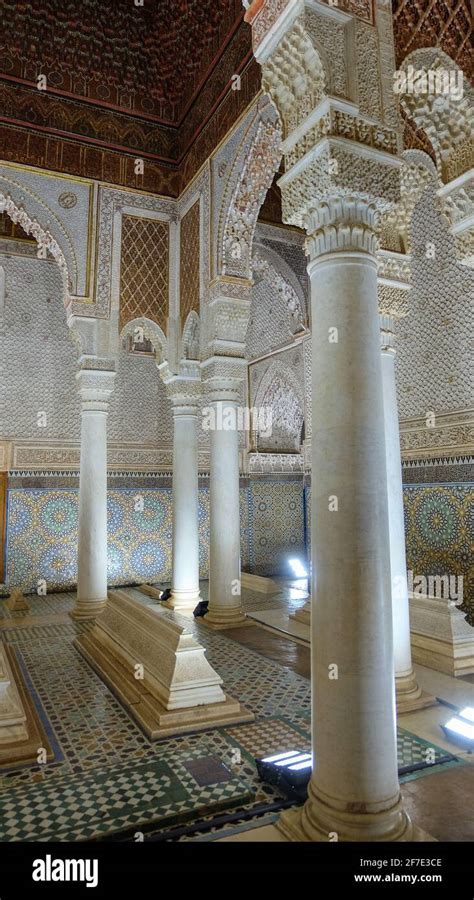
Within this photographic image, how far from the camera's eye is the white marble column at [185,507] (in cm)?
Result: 668

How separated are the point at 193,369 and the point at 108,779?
4.83 metres

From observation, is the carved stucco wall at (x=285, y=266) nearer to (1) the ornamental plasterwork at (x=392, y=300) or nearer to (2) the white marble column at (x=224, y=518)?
(2) the white marble column at (x=224, y=518)

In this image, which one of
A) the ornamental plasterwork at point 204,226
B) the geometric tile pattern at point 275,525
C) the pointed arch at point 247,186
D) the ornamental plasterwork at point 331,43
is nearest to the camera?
the ornamental plasterwork at point 331,43

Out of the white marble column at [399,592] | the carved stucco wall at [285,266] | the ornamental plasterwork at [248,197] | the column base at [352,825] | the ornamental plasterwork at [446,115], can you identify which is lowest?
the column base at [352,825]

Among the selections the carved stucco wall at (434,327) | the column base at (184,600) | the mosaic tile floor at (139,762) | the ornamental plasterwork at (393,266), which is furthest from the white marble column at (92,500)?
the ornamental plasterwork at (393,266)

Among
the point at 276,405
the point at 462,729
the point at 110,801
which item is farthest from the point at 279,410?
the point at 110,801

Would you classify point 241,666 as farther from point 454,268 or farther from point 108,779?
point 454,268

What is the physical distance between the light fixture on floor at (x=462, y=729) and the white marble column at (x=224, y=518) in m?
2.96

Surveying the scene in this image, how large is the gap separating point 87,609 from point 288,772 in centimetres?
413

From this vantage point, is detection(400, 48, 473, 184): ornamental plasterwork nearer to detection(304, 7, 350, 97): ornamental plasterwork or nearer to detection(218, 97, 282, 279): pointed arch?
detection(304, 7, 350, 97): ornamental plasterwork

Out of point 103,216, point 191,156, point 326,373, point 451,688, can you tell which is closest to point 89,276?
point 103,216

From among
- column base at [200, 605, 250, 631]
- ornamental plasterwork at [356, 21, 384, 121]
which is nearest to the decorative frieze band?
column base at [200, 605, 250, 631]

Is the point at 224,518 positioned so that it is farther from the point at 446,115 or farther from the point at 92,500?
the point at 446,115

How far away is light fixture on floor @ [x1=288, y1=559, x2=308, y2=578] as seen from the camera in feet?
31.8
